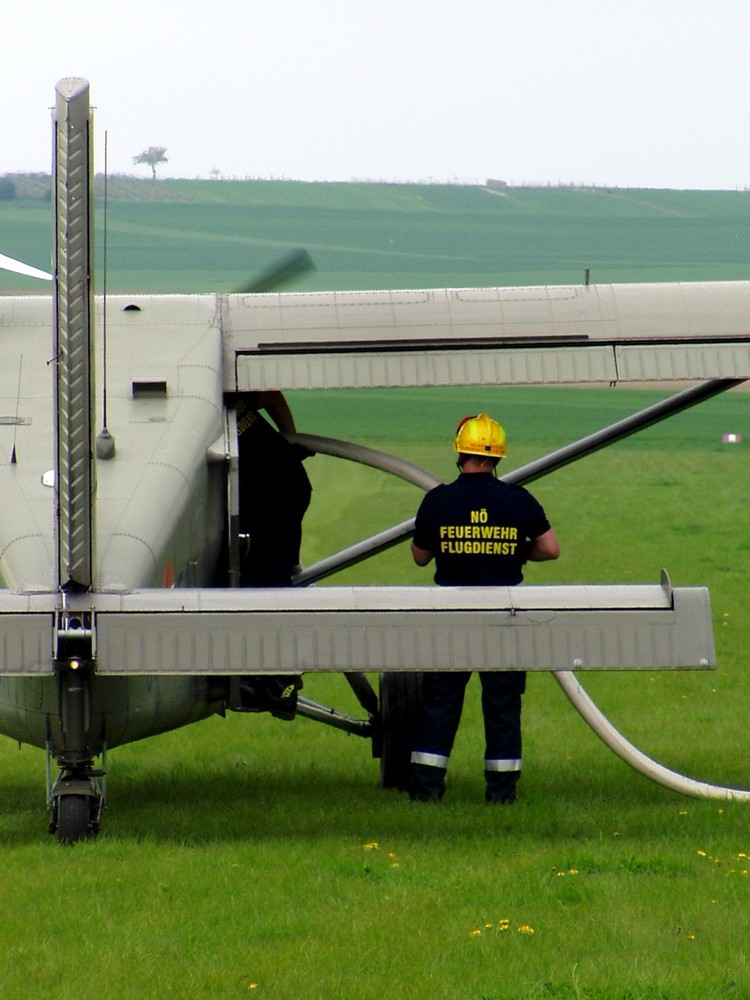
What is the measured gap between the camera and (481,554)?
333 inches

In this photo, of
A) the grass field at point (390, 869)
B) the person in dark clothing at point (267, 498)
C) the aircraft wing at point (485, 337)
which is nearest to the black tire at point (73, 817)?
the grass field at point (390, 869)

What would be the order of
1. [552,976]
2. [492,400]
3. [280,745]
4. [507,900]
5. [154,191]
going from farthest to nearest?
1. [154,191]
2. [492,400]
3. [280,745]
4. [507,900]
5. [552,976]

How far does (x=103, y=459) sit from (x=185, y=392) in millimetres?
814

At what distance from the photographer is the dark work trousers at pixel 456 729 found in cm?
845

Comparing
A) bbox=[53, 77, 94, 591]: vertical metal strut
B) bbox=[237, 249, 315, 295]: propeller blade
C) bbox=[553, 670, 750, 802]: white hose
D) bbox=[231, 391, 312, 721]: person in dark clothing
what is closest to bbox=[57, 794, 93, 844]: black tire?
bbox=[53, 77, 94, 591]: vertical metal strut

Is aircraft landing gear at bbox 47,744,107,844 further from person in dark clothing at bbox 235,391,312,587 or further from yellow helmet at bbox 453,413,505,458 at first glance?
yellow helmet at bbox 453,413,505,458

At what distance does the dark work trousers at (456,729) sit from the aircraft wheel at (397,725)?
47 cm

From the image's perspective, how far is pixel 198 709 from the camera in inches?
320

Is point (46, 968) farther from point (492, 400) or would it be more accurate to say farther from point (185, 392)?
point (492, 400)

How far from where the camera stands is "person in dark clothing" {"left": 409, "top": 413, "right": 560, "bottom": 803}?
8.45m

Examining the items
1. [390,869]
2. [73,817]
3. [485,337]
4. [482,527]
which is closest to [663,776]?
[482,527]

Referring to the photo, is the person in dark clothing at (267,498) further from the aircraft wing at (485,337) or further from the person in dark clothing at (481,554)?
the person in dark clothing at (481,554)

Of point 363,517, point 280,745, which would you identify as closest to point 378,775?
point 280,745

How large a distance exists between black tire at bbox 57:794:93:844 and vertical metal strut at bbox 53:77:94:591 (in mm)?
1188
